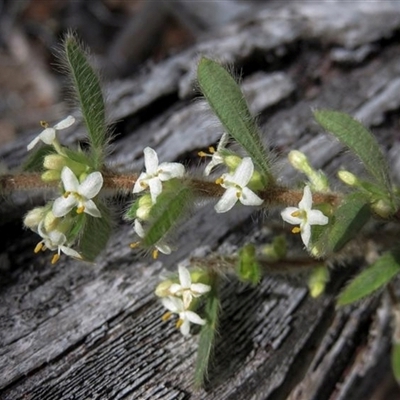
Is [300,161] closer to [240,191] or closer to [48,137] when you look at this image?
[240,191]

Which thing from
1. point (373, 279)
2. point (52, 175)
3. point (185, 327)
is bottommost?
point (373, 279)

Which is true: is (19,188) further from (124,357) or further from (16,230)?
(124,357)

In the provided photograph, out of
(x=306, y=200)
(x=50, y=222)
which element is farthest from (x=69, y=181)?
(x=306, y=200)

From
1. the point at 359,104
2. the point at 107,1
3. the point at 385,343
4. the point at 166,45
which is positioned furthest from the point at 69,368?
the point at 107,1

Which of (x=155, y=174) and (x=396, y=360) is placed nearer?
(x=155, y=174)

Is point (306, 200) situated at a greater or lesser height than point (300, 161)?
lesser

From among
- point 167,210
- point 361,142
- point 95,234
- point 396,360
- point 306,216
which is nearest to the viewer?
point 167,210

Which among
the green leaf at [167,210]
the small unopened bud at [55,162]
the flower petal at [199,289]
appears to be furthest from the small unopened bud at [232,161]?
the small unopened bud at [55,162]
